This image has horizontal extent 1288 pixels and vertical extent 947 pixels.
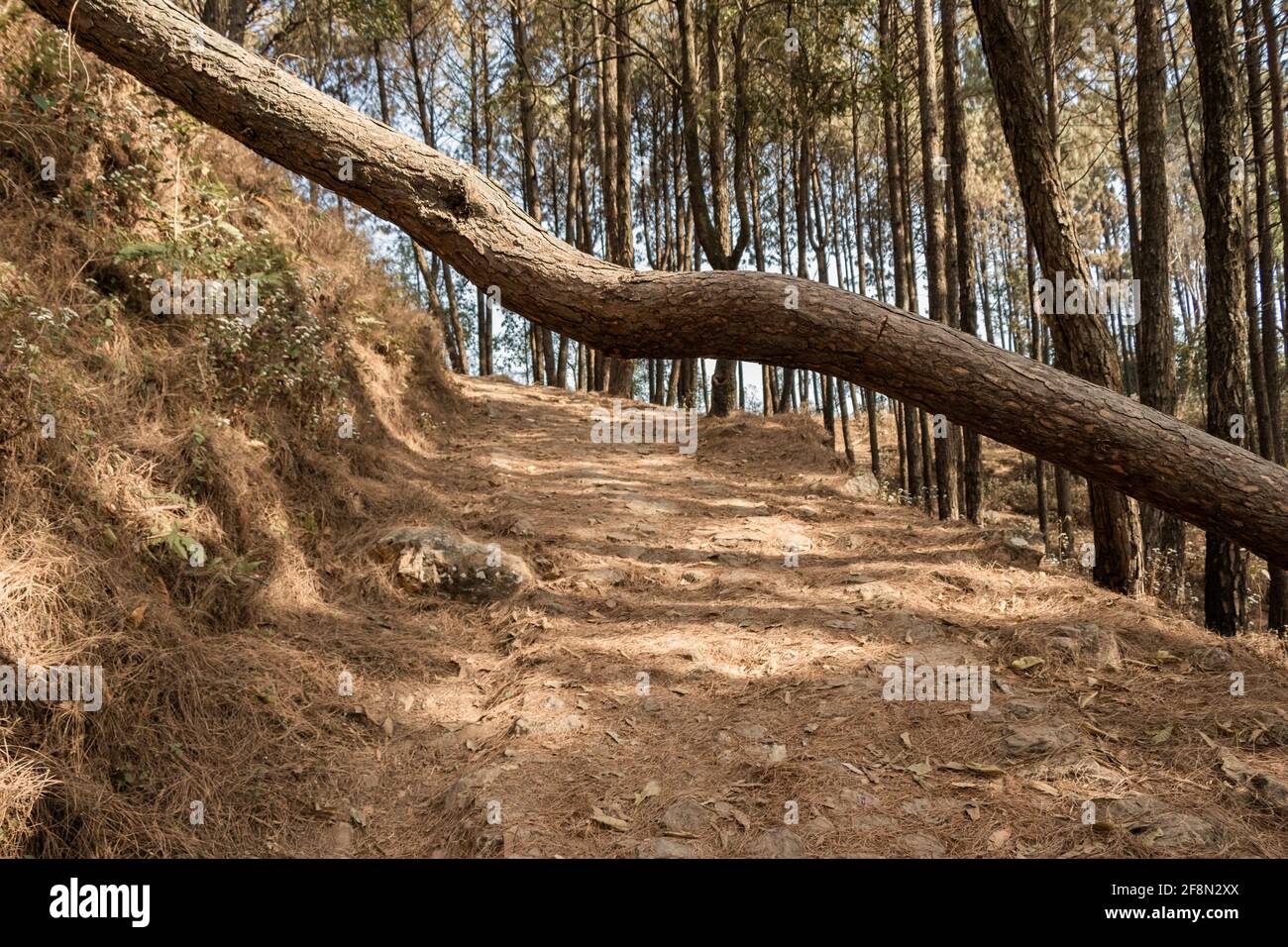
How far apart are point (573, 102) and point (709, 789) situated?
17110 millimetres

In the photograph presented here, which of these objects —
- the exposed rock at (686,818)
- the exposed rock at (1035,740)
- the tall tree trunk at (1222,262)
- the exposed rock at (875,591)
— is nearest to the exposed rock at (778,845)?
the exposed rock at (686,818)

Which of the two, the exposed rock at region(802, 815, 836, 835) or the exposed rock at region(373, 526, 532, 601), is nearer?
the exposed rock at region(802, 815, 836, 835)

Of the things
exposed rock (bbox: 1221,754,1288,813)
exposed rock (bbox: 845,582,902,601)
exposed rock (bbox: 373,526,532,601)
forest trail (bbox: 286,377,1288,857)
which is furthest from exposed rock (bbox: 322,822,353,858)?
exposed rock (bbox: 1221,754,1288,813)

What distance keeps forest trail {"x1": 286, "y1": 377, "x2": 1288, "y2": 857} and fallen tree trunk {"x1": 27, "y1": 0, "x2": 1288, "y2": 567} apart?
3.99 ft

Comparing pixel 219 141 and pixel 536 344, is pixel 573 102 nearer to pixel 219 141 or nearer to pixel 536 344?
pixel 536 344

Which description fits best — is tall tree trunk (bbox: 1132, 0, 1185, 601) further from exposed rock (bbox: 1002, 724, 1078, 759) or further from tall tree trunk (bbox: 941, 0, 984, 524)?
exposed rock (bbox: 1002, 724, 1078, 759)

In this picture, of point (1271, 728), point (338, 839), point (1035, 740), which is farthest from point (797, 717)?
point (338, 839)

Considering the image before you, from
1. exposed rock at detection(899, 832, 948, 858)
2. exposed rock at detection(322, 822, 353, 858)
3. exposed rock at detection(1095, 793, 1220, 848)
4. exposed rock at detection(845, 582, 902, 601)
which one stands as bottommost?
exposed rock at detection(322, 822, 353, 858)

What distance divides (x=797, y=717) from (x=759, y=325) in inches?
89.3

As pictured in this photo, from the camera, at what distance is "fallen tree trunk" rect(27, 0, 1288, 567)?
250cm

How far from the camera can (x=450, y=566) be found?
18.0 feet

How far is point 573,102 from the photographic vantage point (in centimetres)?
1711

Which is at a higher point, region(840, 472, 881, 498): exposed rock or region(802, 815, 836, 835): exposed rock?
region(840, 472, 881, 498): exposed rock
